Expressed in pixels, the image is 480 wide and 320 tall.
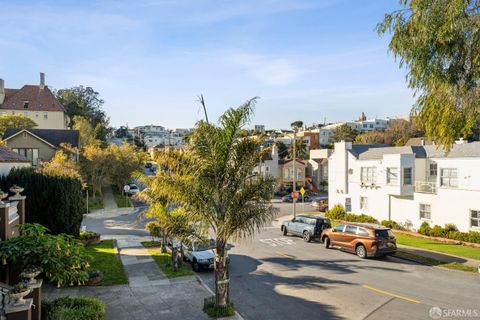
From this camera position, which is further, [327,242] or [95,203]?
[95,203]

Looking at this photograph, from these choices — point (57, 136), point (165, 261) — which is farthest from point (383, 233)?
point (57, 136)

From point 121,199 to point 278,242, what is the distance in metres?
30.6

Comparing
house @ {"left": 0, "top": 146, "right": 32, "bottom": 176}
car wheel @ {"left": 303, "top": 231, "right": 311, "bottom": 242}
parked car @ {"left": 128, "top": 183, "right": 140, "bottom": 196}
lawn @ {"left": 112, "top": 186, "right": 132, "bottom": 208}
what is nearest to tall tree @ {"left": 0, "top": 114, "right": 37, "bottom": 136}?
lawn @ {"left": 112, "top": 186, "right": 132, "bottom": 208}

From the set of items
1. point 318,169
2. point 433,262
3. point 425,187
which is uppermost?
point 318,169

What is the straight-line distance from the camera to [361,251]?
1958 cm

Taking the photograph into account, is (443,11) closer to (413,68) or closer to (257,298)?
(413,68)

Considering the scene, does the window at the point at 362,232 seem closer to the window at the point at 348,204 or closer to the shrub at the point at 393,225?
the shrub at the point at 393,225

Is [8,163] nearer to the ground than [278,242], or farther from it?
farther from it

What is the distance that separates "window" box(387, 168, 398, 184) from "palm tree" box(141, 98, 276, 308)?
2052 cm

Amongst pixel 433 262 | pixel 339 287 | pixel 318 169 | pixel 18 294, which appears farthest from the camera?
pixel 318 169

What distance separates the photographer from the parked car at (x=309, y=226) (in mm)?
24094

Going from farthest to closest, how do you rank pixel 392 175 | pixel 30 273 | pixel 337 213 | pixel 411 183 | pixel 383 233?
pixel 337 213
pixel 392 175
pixel 411 183
pixel 383 233
pixel 30 273

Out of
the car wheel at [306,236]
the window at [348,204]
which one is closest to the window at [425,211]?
the window at [348,204]

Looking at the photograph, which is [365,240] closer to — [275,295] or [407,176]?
[275,295]
